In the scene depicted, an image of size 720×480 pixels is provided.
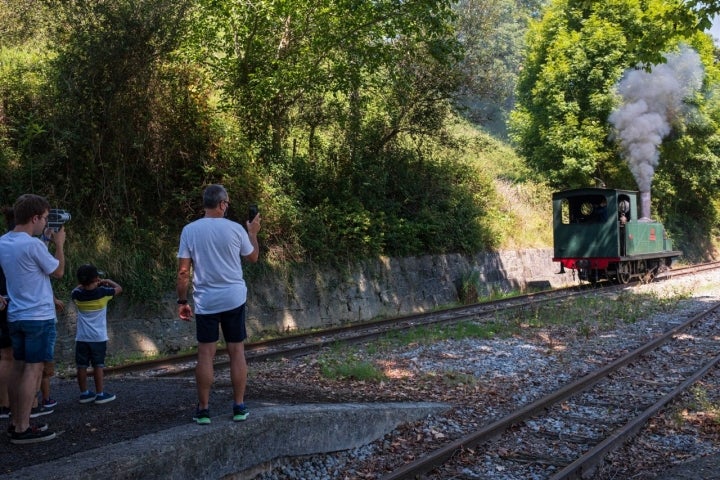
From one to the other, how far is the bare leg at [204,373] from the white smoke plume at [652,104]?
23.6m

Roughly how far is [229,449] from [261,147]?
→ 1191 centimetres

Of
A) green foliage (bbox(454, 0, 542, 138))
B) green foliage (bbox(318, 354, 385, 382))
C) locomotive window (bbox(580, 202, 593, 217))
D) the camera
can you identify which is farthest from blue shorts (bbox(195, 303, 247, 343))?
locomotive window (bbox(580, 202, 593, 217))

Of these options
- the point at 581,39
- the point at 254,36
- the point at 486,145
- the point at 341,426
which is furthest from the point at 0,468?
the point at 581,39

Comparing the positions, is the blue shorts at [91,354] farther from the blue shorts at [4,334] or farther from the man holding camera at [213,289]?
the man holding camera at [213,289]

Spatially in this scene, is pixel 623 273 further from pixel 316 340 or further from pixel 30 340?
pixel 30 340

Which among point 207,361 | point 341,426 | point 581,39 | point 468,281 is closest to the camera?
point 207,361

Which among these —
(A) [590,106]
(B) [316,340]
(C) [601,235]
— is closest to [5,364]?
(B) [316,340]

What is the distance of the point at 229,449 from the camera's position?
15.8 ft

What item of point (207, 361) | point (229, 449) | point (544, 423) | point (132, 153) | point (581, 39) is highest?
point (581, 39)

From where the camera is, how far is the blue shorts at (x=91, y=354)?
6297mm

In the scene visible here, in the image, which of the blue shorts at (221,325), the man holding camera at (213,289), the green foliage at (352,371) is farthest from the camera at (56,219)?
the green foliage at (352,371)

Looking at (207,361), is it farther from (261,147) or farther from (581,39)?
(581,39)

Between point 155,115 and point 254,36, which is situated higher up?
point 254,36

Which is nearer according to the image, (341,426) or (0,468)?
(0,468)
